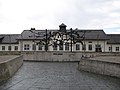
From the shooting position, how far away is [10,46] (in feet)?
235

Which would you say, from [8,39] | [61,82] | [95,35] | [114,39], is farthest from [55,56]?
[8,39]

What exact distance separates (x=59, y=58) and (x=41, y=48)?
3058cm

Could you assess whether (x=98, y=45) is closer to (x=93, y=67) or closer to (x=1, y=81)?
(x=93, y=67)

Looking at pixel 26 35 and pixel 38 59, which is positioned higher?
pixel 26 35

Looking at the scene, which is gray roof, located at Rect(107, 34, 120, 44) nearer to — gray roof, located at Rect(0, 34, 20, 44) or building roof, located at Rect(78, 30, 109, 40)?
building roof, located at Rect(78, 30, 109, 40)

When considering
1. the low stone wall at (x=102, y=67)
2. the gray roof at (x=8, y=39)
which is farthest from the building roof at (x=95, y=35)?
the low stone wall at (x=102, y=67)

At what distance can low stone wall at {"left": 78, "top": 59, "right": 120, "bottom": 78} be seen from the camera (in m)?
14.8

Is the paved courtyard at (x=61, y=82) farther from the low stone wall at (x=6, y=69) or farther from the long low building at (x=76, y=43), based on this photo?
the long low building at (x=76, y=43)

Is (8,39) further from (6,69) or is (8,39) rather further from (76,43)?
(6,69)

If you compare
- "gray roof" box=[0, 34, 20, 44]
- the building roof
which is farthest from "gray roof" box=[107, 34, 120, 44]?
"gray roof" box=[0, 34, 20, 44]

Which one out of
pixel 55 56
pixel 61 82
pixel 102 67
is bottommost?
pixel 61 82

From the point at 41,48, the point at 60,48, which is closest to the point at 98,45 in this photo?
the point at 60,48

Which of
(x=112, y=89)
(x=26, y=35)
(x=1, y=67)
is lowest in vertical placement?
(x=112, y=89)

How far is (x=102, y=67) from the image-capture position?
16.9 meters
